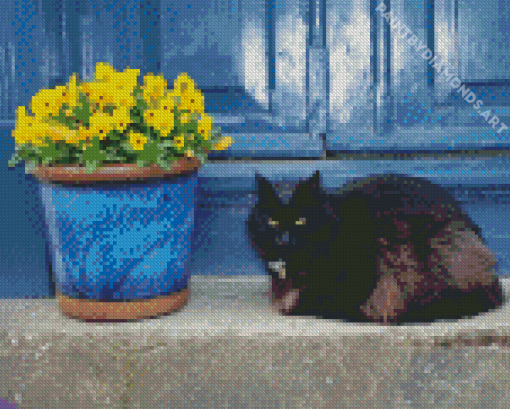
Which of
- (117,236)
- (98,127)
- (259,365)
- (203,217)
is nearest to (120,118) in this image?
(98,127)

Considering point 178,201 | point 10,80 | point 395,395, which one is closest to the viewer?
A: point 395,395

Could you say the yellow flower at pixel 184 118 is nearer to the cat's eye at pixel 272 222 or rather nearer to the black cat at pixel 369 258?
the black cat at pixel 369 258

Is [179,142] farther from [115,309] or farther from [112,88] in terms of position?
[115,309]

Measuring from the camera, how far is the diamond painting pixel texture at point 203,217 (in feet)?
6.56

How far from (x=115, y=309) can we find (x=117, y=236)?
0.87 feet

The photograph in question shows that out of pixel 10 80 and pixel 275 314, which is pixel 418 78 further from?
pixel 10 80

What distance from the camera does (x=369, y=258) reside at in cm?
212

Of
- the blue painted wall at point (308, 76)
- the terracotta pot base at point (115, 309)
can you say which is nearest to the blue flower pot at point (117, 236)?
the terracotta pot base at point (115, 309)

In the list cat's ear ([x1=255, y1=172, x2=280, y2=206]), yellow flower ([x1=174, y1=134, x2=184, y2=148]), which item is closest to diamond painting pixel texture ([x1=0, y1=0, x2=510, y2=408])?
yellow flower ([x1=174, y1=134, x2=184, y2=148])

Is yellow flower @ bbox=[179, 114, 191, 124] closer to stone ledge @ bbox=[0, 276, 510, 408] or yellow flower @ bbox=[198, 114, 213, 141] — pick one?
yellow flower @ bbox=[198, 114, 213, 141]

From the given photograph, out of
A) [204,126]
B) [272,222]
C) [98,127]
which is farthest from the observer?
[204,126]

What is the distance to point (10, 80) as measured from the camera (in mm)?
2559

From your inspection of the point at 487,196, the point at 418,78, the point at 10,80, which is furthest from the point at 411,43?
the point at 10,80

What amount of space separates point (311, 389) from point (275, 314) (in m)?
0.33
